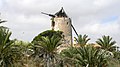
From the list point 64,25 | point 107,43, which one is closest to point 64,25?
point 64,25

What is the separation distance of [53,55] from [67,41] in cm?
2563

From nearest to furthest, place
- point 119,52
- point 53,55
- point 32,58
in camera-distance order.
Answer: point 53,55 → point 32,58 → point 119,52

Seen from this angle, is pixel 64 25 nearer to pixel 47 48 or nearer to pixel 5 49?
pixel 47 48

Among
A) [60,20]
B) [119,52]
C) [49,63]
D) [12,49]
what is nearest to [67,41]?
[60,20]

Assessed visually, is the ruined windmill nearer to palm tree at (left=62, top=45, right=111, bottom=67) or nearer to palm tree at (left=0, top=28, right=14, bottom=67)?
palm tree at (left=62, top=45, right=111, bottom=67)

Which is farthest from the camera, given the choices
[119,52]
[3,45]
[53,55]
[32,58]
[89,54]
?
[119,52]

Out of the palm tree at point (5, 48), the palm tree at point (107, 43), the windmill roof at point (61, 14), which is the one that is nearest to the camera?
the palm tree at point (5, 48)

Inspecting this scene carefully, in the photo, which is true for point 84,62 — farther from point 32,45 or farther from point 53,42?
point 32,45

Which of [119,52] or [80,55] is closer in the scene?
[80,55]

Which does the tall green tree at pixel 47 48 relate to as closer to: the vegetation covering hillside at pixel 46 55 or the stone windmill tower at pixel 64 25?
the vegetation covering hillside at pixel 46 55

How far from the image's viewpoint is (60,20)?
75.2 metres

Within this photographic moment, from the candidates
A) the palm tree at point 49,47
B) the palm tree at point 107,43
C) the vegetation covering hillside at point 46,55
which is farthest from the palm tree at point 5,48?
the palm tree at point 107,43

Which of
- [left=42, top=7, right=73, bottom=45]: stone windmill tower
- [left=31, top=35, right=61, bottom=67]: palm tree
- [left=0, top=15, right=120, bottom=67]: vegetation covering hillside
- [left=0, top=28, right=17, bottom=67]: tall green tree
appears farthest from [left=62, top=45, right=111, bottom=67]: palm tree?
[left=42, top=7, right=73, bottom=45]: stone windmill tower

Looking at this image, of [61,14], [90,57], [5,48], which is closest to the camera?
[5,48]
